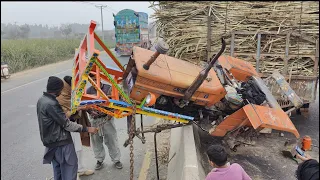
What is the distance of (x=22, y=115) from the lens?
325 inches

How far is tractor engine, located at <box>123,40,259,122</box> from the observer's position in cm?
373

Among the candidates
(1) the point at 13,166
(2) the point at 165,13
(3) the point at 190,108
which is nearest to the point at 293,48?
(2) the point at 165,13

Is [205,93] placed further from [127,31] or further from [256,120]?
[127,31]

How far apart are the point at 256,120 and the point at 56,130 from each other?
8.65ft

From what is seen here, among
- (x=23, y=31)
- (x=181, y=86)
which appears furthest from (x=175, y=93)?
(x=23, y=31)

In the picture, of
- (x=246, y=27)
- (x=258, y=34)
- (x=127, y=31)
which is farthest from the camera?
(x=127, y=31)

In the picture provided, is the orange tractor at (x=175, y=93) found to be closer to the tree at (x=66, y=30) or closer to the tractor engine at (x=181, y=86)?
the tractor engine at (x=181, y=86)

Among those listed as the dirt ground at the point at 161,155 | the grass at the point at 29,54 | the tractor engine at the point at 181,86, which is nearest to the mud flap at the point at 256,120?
the tractor engine at the point at 181,86

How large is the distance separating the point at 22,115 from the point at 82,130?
537 cm

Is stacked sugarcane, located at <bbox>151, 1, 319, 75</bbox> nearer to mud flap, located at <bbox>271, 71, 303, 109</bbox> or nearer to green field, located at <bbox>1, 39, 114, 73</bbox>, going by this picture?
mud flap, located at <bbox>271, 71, 303, 109</bbox>

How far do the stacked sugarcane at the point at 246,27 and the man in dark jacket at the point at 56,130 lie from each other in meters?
3.87

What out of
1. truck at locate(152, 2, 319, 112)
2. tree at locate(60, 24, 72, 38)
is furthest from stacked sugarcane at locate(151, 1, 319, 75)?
tree at locate(60, 24, 72, 38)

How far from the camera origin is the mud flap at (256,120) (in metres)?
4.05

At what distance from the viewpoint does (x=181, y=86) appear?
3939 millimetres
